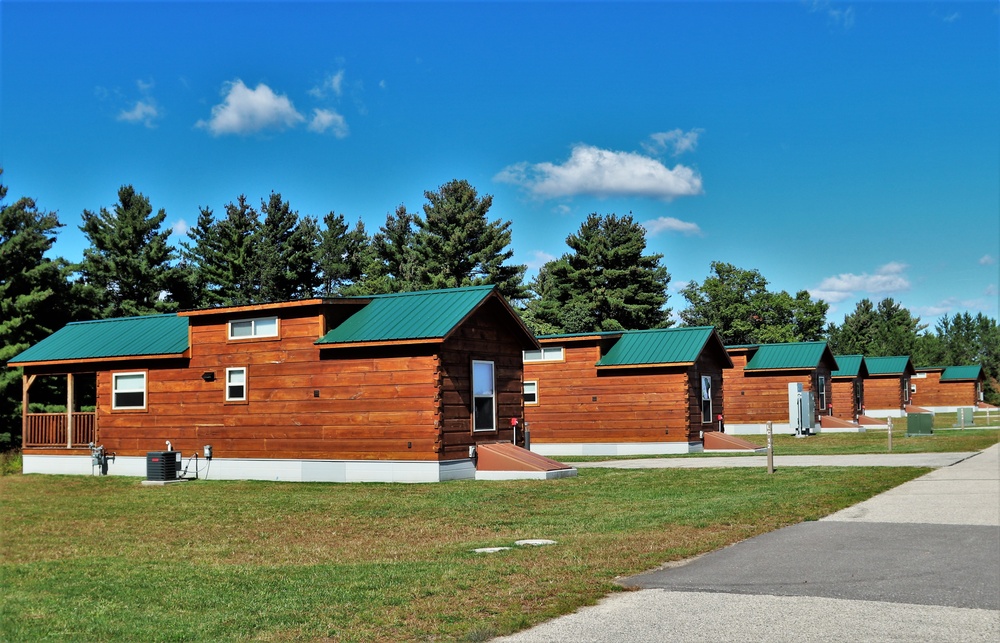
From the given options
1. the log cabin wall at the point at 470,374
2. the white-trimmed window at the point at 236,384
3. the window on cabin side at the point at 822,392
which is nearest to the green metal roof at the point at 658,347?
the log cabin wall at the point at 470,374

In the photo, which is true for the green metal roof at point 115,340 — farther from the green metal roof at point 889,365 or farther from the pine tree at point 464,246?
the green metal roof at point 889,365

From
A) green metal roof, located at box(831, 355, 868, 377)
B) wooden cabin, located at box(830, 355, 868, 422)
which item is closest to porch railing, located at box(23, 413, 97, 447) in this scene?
wooden cabin, located at box(830, 355, 868, 422)

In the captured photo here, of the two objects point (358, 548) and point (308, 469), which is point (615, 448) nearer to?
point (308, 469)

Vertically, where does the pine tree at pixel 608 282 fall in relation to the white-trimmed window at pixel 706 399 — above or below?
above

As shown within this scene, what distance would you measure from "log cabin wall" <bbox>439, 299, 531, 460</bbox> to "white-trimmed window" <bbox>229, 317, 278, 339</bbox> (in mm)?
5185

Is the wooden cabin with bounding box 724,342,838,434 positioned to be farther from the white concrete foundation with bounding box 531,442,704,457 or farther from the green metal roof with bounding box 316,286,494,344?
the green metal roof with bounding box 316,286,494,344

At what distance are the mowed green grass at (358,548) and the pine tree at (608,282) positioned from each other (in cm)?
4873

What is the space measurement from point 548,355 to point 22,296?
25.9 m

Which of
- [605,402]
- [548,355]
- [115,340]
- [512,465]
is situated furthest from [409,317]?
[605,402]

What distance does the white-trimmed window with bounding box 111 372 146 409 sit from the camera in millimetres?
27328

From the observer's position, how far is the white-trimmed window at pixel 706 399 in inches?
1457

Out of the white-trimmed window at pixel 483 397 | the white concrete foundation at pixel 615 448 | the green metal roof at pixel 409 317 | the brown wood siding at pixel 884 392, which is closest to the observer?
the green metal roof at pixel 409 317

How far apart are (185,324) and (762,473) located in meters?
17.5

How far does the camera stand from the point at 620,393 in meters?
36.3
